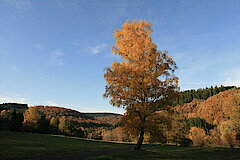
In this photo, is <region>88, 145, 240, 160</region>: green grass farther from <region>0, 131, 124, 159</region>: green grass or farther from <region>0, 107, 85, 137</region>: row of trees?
<region>0, 107, 85, 137</region>: row of trees

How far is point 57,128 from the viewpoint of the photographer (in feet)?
288

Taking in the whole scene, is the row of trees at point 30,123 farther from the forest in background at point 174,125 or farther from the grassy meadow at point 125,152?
the grassy meadow at point 125,152

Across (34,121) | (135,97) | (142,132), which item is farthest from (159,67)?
(34,121)

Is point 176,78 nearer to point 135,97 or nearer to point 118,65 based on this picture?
point 135,97

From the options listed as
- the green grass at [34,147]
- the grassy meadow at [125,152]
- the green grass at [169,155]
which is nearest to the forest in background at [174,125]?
the green grass at [169,155]

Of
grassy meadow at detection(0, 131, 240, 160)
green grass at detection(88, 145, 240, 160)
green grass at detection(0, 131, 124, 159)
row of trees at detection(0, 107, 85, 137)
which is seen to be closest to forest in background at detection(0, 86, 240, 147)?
row of trees at detection(0, 107, 85, 137)

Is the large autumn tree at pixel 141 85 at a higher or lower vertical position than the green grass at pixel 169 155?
higher

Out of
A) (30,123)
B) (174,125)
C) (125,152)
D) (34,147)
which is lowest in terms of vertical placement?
(34,147)

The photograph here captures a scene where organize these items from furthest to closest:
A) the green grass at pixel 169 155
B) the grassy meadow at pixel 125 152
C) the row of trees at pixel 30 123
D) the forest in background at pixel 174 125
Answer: the row of trees at pixel 30 123
the forest in background at pixel 174 125
the grassy meadow at pixel 125 152
the green grass at pixel 169 155

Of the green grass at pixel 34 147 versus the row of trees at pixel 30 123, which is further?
the row of trees at pixel 30 123

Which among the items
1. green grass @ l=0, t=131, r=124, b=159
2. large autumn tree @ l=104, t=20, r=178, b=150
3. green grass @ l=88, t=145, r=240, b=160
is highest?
large autumn tree @ l=104, t=20, r=178, b=150

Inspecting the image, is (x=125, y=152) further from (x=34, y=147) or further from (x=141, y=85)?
(x=34, y=147)

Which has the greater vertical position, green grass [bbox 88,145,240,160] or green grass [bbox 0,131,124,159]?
green grass [bbox 88,145,240,160]

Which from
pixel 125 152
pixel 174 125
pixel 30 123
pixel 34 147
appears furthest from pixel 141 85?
pixel 30 123
